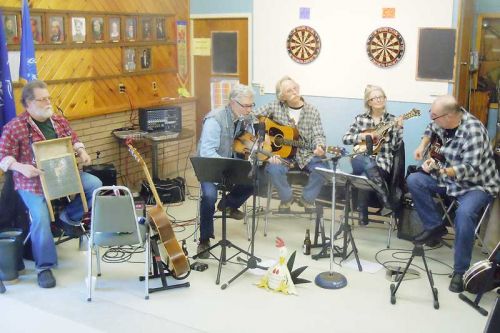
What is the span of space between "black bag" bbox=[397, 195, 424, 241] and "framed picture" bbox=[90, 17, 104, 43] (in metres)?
3.56

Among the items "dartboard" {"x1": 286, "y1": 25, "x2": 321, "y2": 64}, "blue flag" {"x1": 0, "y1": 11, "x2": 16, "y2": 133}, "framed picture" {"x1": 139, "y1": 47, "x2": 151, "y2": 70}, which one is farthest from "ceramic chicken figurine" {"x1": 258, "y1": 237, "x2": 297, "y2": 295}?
"framed picture" {"x1": 139, "y1": 47, "x2": 151, "y2": 70}

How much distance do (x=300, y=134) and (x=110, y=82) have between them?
2.35 m

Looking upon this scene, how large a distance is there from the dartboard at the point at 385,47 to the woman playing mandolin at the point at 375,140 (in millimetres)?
1122

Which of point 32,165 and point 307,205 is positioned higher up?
point 32,165

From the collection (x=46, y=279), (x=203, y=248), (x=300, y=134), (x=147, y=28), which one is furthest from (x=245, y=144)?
(x=147, y=28)

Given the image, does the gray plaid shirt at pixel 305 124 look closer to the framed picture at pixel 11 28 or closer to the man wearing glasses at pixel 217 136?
the man wearing glasses at pixel 217 136

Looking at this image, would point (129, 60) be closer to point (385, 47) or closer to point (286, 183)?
point (286, 183)

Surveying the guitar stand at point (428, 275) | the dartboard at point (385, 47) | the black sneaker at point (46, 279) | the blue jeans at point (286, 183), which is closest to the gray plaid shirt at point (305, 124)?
the blue jeans at point (286, 183)

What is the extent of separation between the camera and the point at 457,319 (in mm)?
3621

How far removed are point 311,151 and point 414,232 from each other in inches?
45.1

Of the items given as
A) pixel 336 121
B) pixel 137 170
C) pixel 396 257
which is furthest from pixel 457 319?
pixel 137 170

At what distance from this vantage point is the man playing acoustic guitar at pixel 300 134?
5004 millimetres

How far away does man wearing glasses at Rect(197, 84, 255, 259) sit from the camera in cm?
453

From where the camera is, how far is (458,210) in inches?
161
